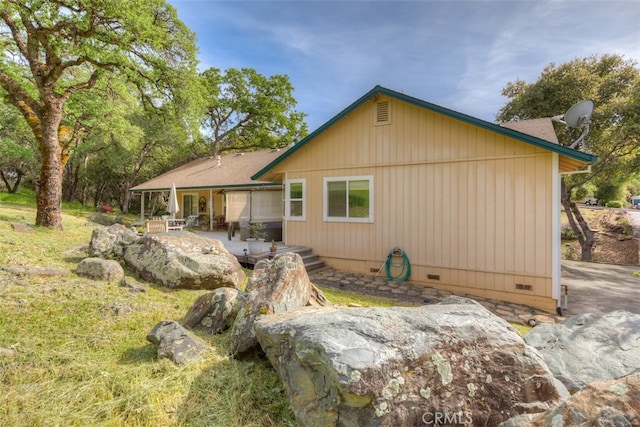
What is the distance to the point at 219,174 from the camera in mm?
16453

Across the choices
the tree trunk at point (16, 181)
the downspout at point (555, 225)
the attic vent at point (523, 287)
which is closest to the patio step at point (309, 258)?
the attic vent at point (523, 287)

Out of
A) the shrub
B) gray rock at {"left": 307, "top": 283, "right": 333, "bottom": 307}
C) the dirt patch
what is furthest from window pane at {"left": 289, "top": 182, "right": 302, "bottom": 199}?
the shrub

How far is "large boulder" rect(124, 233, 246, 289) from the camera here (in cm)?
573

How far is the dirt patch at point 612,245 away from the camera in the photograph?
13250 mm

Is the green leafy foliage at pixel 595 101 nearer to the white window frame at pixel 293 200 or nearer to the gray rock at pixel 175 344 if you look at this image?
the white window frame at pixel 293 200

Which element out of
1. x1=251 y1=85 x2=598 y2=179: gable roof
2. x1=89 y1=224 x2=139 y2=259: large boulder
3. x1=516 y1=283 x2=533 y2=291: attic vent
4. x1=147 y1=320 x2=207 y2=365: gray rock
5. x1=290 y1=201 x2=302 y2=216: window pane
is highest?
x1=251 y1=85 x2=598 y2=179: gable roof

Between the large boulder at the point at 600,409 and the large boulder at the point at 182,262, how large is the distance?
5.31 metres

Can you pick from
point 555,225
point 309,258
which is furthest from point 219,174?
point 555,225

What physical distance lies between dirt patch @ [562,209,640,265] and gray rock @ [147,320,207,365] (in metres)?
16.3

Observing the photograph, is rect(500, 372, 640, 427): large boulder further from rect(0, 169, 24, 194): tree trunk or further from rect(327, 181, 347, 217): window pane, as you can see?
rect(0, 169, 24, 194): tree trunk

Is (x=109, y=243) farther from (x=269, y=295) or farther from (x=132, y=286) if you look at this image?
(x=269, y=295)

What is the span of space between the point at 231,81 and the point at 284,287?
92.8 ft

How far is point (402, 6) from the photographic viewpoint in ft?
28.9

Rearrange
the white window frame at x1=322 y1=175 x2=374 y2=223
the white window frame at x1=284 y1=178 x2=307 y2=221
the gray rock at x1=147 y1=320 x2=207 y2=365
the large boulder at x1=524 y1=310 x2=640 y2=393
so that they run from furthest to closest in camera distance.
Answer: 1. the white window frame at x1=284 y1=178 x2=307 y2=221
2. the white window frame at x1=322 y1=175 x2=374 y2=223
3. the gray rock at x1=147 y1=320 x2=207 y2=365
4. the large boulder at x1=524 y1=310 x2=640 y2=393
